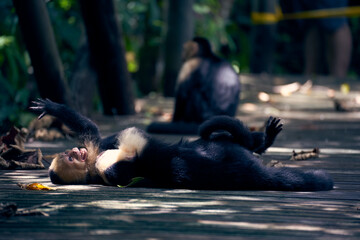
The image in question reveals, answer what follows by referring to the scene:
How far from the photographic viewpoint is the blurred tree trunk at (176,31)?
882cm

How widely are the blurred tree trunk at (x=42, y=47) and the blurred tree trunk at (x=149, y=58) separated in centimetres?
542

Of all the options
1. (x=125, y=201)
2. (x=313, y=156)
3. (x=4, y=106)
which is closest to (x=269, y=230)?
(x=125, y=201)

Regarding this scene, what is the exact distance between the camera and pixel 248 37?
15.9m

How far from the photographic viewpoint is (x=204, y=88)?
6289 millimetres

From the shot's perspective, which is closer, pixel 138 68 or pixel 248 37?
pixel 138 68

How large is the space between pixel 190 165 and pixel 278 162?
3.29ft

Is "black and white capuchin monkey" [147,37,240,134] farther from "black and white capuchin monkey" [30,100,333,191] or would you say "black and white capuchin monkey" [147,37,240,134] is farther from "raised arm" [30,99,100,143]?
"black and white capuchin monkey" [30,100,333,191]

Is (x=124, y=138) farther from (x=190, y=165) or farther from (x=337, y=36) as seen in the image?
(x=337, y=36)

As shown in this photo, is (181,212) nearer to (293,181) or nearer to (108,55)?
(293,181)

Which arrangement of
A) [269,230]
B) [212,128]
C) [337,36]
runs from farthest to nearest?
[337,36], [212,128], [269,230]

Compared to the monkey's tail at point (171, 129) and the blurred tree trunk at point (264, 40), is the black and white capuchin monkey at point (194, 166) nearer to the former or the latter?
the monkey's tail at point (171, 129)

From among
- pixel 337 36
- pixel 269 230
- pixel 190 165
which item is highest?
pixel 337 36

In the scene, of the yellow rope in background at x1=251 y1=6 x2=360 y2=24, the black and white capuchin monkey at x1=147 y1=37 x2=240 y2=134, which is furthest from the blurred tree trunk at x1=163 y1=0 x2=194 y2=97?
the yellow rope in background at x1=251 y1=6 x2=360 y2=24

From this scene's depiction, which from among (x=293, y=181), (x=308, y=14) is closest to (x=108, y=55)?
(x=293, y=181)
